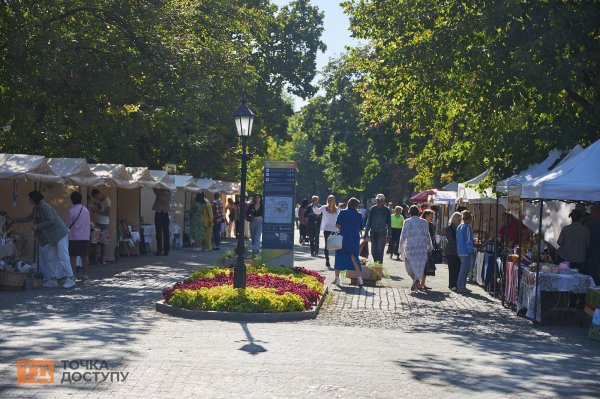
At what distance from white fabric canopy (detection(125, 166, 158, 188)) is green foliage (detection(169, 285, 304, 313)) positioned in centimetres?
1179

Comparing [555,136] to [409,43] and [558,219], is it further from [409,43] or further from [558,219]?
[409,43]

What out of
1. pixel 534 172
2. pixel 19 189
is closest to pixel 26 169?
pixel 19 189

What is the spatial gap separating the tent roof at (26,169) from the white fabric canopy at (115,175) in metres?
4.10

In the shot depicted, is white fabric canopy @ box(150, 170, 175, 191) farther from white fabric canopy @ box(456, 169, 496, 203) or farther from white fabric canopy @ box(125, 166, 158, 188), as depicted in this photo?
white fabric canopy @ box(456, 169, 496, 203)

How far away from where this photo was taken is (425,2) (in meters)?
21.8

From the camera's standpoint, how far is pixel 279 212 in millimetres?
22891

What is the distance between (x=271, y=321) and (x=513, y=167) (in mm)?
9115

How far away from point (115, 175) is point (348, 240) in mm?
7493

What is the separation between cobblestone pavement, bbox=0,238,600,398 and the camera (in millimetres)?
9539

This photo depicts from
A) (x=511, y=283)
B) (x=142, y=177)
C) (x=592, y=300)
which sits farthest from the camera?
(x=142, y=177)

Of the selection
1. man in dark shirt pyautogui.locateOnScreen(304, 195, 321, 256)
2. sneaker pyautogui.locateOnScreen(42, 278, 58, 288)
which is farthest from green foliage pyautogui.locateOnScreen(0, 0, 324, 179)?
sneaker pyautogui.locateOnScreen(42, 278, 58, 288)

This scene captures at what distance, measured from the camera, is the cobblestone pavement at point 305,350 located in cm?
954

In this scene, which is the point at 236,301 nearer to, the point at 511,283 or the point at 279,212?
the point at 511,283

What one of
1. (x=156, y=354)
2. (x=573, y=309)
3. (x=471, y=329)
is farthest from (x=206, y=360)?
(x=573, y=309)
